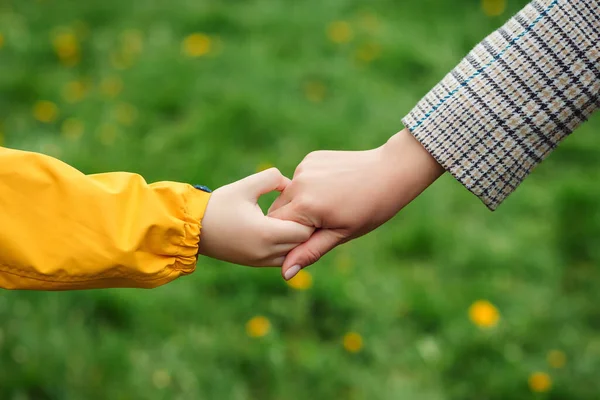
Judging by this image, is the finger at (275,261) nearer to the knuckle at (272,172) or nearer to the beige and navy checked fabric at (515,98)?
the knuckle at (272,172)

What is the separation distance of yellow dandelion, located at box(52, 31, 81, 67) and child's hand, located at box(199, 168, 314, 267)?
204 cm

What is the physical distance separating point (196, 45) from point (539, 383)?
204cm

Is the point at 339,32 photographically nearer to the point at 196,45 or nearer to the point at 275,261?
the point at 196,45

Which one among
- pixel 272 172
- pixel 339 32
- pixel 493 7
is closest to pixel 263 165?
pixel 339 32

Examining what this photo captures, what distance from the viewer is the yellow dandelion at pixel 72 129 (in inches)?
109

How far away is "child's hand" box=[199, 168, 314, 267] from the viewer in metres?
1.43

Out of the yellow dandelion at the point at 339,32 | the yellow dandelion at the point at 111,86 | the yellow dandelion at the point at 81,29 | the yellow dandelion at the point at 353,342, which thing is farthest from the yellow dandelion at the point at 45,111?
the yellow dandelion at the point at 353,342

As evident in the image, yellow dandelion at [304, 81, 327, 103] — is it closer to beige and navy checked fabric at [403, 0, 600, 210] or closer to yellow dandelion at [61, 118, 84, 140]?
yellow dandelion at [61, 118, 84, 140]

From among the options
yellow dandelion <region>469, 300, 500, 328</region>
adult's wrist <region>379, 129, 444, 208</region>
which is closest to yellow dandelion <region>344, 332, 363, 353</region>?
yellow dandelion <region>469, 300, 500, 328</region>

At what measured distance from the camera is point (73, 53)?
3295 mm

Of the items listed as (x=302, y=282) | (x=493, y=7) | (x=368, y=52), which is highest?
(x=493, y=7)

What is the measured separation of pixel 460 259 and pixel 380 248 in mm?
242

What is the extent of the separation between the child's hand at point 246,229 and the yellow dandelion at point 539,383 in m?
0.77

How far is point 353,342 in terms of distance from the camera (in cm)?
203
